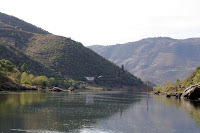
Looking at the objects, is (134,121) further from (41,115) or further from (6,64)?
(6,64)

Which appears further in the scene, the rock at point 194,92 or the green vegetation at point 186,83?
the green vegetation at point 186,83

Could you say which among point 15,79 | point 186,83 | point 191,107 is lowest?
point 191,107

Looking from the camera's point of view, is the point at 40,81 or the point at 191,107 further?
the point at 40,81

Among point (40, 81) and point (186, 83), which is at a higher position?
point (40, 81)

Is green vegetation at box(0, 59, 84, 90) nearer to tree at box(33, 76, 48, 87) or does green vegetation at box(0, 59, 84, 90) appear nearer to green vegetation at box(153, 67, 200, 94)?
tree at box(33, 76, 48, 87)

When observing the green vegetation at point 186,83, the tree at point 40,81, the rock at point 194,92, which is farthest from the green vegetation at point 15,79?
the rock at point 194,92

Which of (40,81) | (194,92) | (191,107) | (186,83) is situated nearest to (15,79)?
(40,81)

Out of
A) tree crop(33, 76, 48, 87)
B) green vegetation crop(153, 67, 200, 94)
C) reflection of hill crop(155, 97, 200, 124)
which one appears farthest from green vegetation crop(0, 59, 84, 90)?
reflection of hill crop(155, 97, 200, 124)

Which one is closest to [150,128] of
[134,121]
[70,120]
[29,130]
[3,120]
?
[134,121]

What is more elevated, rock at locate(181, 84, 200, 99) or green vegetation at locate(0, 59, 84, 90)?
green vegetation at locate(0, 59, 84, 90)

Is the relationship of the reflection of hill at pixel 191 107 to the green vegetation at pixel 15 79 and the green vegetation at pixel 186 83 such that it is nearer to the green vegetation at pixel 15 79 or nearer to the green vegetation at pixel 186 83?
the green vegetation at pixel 186 83

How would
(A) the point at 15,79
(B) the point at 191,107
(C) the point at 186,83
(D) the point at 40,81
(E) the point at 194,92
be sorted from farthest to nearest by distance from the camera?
(D) the point at 40,81 → (C) the point at 186,83 → (A) the point at 15,79 → (E) the point at 194,92 → (B) the point at 191,107

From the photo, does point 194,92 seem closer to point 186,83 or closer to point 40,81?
point 186,83

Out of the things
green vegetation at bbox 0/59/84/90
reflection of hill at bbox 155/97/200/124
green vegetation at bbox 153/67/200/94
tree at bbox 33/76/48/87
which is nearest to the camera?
reflection of hill at bbox 155/97/200/124
